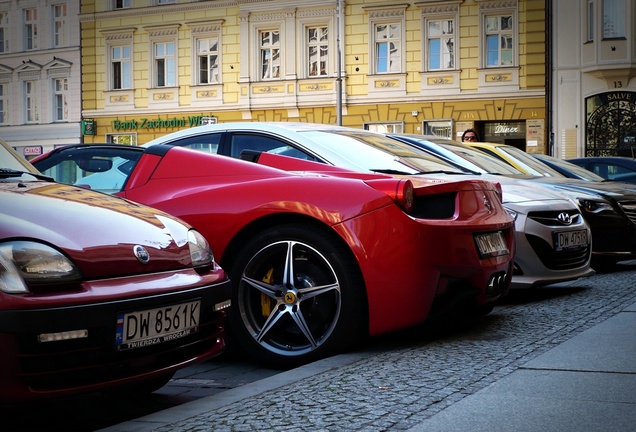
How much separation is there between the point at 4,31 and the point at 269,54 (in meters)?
12.6

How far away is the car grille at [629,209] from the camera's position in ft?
34.9

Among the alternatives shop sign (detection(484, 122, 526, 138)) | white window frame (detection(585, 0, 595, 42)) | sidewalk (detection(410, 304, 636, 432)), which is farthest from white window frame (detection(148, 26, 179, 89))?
sidewalk (detection(410, 304, 636, 432))

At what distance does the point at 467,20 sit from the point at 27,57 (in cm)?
1785

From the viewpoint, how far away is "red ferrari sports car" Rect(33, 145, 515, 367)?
200 inches

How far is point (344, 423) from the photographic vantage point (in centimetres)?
350

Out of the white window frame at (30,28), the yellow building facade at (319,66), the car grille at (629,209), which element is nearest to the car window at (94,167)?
the car grille at (629,209)

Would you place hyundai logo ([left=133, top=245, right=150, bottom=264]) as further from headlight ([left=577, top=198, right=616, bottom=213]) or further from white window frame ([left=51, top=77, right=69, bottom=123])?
white window frame ([left=51, top=77, right=69, bottom=123])

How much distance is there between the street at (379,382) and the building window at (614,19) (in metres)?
24.9

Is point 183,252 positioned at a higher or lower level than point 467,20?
lower

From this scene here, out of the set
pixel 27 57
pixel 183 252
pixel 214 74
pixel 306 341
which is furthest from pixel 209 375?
pixel 27 57

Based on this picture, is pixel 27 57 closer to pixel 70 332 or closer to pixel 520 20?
pixel 520 20

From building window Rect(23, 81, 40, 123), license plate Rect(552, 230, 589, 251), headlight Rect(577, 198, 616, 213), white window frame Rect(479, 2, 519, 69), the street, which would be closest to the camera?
the street

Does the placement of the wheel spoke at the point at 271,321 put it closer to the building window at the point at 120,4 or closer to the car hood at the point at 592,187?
the car hood at the point at 592,187

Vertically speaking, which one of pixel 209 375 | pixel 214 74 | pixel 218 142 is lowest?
pixel 209 375
